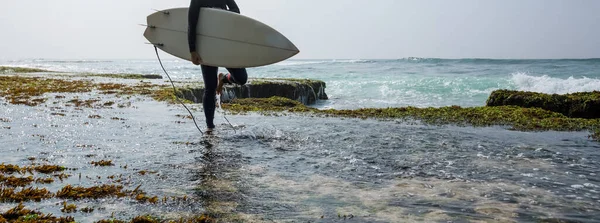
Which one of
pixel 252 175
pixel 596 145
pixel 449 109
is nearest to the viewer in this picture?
pixel 252 175

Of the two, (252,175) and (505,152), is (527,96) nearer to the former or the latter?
(505,152)

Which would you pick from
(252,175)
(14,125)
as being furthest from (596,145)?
(14,125)

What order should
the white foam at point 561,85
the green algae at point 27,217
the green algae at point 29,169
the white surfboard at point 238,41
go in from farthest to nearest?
1. the white foam at point 561,85
2. the white surfboard at point 238,41
3. the green algae at point 29,169
4. the green algae at point 27,217

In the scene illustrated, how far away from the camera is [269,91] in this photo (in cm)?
2178

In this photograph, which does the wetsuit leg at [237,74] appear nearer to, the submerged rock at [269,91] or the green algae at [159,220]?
the green algae at [159,220]

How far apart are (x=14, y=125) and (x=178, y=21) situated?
3472mm

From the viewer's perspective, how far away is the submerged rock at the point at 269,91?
668 inches

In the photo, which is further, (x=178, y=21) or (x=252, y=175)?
(x=178, y=21)

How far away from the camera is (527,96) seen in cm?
1266

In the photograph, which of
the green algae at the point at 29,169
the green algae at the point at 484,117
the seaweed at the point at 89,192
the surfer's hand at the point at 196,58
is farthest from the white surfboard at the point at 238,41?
the seaweed at the point at 89,192

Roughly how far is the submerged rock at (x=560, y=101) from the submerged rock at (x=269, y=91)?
10.3m

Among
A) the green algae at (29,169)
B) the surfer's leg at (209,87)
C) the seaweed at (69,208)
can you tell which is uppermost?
the surfer's leg at (209,87)

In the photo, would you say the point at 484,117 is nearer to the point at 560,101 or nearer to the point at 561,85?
the point at 560,101

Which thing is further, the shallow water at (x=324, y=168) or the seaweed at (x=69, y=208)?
the shallow water at (x=324, y=168)
